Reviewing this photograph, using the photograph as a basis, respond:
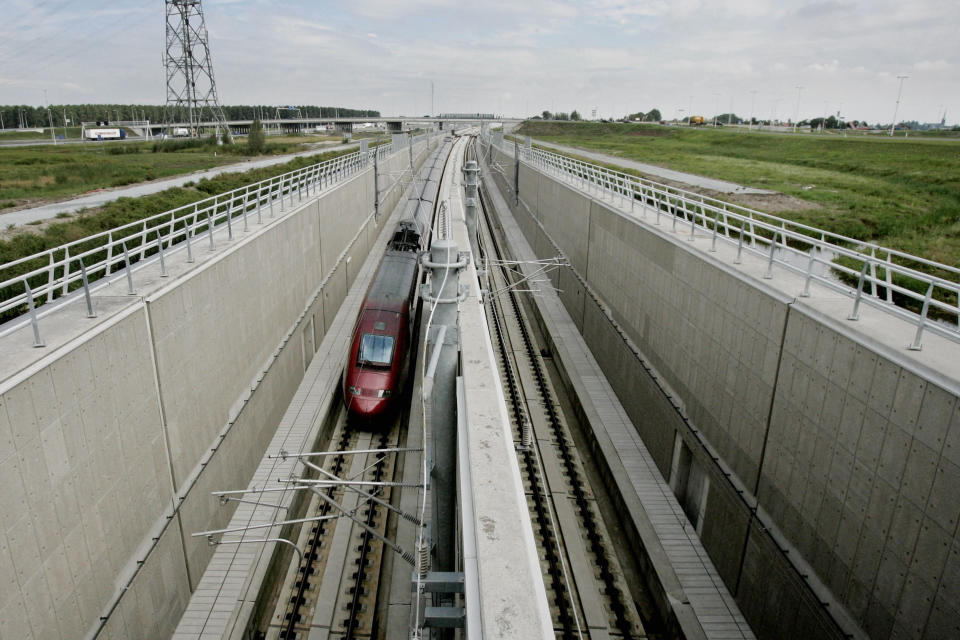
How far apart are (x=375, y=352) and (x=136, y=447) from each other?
7.88 meters

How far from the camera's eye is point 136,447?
903 cm

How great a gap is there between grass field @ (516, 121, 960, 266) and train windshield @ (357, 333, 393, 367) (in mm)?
17811

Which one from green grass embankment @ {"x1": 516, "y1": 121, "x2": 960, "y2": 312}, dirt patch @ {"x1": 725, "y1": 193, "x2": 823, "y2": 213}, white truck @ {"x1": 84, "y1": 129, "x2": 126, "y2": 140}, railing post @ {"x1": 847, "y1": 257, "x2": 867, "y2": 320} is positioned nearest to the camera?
railing post @ {"x1": 847, "y1": 257, "x2": 867, "y2": 320}

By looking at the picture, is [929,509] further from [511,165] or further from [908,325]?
[511,165]

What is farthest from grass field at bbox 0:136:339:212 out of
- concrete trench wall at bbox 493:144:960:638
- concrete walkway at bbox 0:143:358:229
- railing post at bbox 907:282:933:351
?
railing post at bbox 907:282:933:351

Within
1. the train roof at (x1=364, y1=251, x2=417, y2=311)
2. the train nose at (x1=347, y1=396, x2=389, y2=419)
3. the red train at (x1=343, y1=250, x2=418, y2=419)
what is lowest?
the train nose at (x1=347, y1=396, x2=389, y2=419)

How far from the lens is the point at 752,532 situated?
10.1m

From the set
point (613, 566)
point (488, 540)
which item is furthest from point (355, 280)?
point (488, 540)

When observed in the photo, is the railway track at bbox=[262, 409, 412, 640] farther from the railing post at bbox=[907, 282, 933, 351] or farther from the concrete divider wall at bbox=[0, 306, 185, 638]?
the railing post at bbox=[907, 282, 933, 351]

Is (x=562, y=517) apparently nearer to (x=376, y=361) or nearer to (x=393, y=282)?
(x=376, y=361)

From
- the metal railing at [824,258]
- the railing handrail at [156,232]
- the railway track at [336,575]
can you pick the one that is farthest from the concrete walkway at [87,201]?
the metal railing at [824,258]

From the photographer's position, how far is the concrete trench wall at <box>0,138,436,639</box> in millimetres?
6730

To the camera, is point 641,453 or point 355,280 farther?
point 355,280

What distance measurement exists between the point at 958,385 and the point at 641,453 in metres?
9.32
